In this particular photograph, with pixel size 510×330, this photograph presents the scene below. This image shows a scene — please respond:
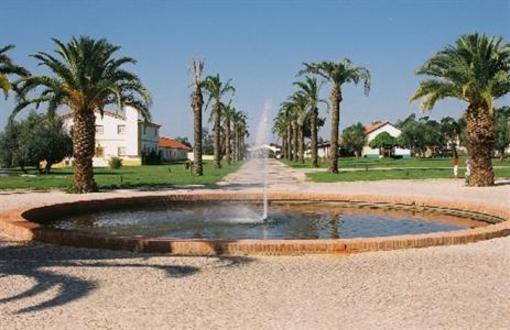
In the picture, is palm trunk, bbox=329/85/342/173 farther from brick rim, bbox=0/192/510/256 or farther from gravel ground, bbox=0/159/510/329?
gravel ground, bbox=0/159/510/329

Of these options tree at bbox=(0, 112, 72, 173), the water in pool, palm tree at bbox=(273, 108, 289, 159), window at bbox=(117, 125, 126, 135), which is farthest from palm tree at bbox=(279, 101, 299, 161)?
the water in pool

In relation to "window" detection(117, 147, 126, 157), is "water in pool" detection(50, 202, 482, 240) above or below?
below

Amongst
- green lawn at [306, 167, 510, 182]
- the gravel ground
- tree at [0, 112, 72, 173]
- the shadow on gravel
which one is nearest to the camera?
the gravel ground

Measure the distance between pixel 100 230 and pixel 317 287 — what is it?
7.35 m

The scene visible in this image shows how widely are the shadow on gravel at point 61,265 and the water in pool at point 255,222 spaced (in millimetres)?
2854

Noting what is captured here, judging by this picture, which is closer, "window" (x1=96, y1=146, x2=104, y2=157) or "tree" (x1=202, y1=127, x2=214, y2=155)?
"window" (x1=96, y1=146, x2=104, y2=157)

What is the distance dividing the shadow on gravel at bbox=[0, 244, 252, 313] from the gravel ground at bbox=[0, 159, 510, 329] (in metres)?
0.01

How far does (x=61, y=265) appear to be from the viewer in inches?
330

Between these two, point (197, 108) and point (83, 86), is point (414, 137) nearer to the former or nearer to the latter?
point (197, 108)

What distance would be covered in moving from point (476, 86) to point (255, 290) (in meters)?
22.2

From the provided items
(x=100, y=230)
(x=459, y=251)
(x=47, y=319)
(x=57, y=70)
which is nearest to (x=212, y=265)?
(x=47, y=319)

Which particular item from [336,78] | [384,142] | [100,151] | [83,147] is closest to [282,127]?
[384,142]

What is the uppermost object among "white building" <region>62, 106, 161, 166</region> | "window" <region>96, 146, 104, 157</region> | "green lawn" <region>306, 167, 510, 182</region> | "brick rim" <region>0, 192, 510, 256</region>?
"white building" <region>62, 106, 161, 166</region>

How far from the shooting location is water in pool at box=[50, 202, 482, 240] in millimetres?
12516
